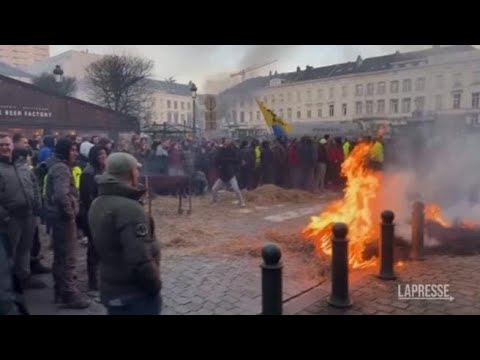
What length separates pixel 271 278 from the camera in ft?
10.0

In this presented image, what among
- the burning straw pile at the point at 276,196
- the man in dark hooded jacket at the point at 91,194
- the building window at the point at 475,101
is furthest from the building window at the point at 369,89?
the man in dark hooded jacket at the point at 91,194

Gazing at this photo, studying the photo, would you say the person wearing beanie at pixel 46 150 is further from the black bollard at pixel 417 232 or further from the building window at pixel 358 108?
the building window at pixel 358 108

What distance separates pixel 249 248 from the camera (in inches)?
238

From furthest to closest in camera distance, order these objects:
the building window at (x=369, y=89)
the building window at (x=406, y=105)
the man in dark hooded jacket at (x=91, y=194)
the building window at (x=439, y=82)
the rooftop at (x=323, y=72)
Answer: the building window at (x=369, y=89) < the rooftop at (x=323, y=72) < the building window at (x=406, y=105) < the building window at (x=439, y=82) < the man in dark hooded jacket at (x=91, y=194)

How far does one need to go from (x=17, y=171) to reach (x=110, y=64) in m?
14.7

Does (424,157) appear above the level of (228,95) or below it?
below

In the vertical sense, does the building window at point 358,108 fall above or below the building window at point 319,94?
below

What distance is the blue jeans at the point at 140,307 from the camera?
97.8 inches

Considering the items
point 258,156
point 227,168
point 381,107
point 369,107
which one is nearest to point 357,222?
point 227,168

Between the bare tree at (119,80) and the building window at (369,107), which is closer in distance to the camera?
the building window at (369,107)

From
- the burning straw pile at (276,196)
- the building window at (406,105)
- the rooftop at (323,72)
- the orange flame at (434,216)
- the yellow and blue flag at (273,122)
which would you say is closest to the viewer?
the orange flame at (434,216)

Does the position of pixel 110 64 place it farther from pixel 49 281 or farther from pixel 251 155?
pixel 49 281

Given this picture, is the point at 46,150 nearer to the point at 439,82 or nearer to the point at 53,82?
the point at 439,82
